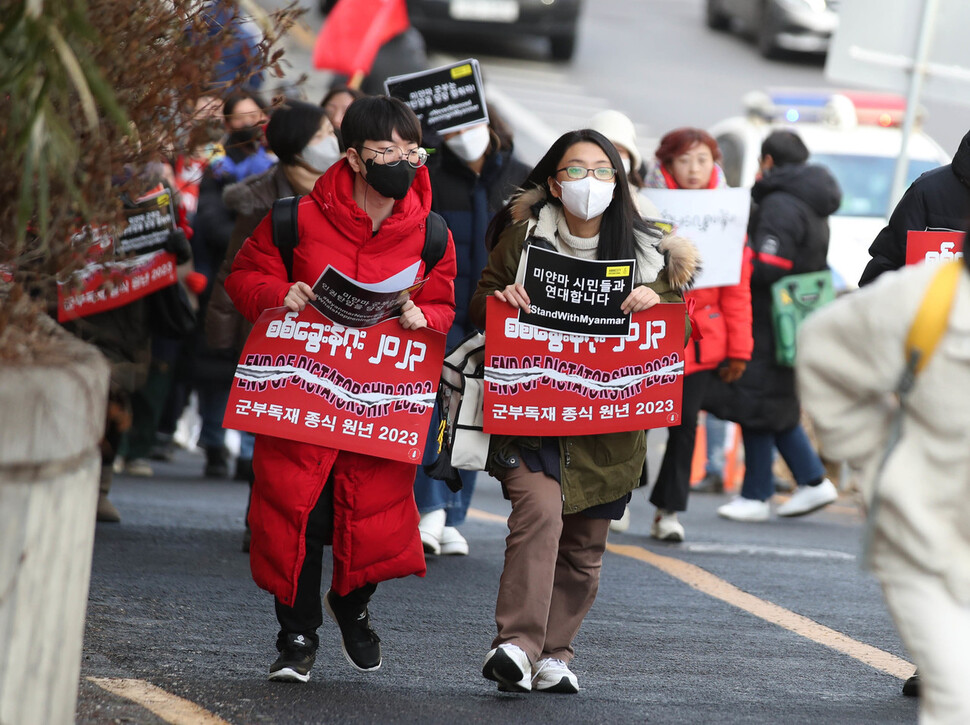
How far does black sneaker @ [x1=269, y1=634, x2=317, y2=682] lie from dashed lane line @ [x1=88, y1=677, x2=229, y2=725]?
0.38m

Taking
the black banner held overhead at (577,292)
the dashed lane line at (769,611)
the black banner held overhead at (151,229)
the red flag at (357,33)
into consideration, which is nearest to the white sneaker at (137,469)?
the black banner held overhead at (151,229)

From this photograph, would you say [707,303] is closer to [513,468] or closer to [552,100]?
[513,468]

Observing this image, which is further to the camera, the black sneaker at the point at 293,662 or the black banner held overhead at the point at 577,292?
the black banner held overhead at the point at 577,292

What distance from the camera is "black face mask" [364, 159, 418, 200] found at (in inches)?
187

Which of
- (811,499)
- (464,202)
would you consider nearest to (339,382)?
(464,202)

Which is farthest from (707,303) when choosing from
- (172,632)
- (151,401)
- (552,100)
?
(552,100)

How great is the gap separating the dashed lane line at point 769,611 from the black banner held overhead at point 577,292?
1.74m

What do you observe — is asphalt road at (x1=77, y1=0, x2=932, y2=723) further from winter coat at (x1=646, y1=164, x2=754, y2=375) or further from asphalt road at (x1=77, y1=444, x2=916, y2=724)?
winter coat at (x1=646, y1=164, x2=754, y2=375)

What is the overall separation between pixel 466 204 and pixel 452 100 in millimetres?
481

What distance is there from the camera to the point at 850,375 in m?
3.47

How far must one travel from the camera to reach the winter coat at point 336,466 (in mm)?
4738

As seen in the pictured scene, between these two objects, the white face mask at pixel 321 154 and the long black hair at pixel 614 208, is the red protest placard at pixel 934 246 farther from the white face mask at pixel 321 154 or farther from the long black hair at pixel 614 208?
the white face mask at pixel 321 154

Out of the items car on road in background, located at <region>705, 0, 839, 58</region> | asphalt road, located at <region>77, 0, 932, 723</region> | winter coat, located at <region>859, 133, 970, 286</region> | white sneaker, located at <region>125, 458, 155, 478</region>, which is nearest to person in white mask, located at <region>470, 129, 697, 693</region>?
asphalt road, located at <region>77, 0, 932, 723</region>

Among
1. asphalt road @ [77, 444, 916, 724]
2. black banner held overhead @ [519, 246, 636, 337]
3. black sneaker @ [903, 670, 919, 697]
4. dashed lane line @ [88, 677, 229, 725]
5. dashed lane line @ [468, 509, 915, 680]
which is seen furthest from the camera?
dashed lane line @ [468, 509, 915, 680]
